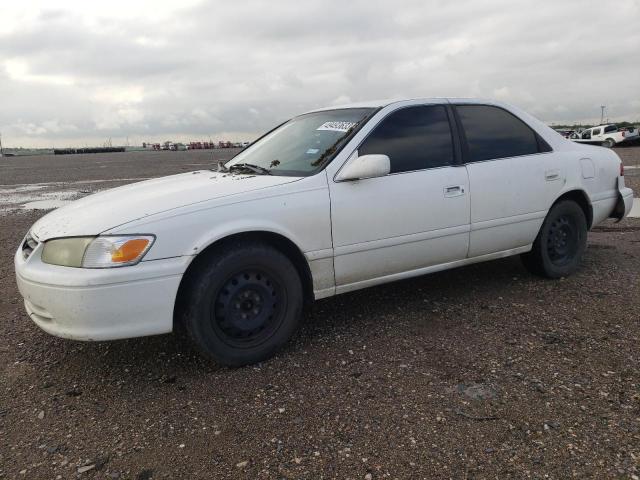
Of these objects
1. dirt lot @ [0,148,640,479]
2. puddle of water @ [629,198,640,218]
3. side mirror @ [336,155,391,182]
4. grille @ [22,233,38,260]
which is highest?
side mirror @ [336,155,391,182]

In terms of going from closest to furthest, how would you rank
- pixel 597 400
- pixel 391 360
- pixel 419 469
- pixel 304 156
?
pixel 419 469 → pixel 597 400 → pixel 391 360 → pixel 304 156

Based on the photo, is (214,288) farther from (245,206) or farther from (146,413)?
(146,413)

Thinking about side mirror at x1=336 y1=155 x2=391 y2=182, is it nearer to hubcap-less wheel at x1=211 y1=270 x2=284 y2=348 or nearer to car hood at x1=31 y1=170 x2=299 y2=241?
car hood at x1=31 y1=170 x2=299 y2=241

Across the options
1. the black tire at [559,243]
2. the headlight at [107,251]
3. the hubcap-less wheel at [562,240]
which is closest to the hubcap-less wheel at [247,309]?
the headlight at [107,251]

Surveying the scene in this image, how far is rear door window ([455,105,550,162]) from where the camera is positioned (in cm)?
409

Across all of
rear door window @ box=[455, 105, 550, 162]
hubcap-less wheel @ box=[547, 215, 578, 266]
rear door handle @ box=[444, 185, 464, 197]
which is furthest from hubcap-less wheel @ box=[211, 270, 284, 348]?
hubcap-less wheel @ box=[547, 215, 578, 266]

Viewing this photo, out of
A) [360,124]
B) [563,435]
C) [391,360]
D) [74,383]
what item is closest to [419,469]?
[563,435]

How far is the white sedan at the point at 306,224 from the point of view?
282cm

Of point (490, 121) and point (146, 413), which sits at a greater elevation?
point (490, 121)

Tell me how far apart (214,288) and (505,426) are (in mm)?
1662

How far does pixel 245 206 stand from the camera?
10.1ft

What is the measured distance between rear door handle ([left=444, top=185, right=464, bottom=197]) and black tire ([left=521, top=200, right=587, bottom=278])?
1046 mm

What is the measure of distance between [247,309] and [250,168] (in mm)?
1208

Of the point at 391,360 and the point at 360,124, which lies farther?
the point at 360,124
